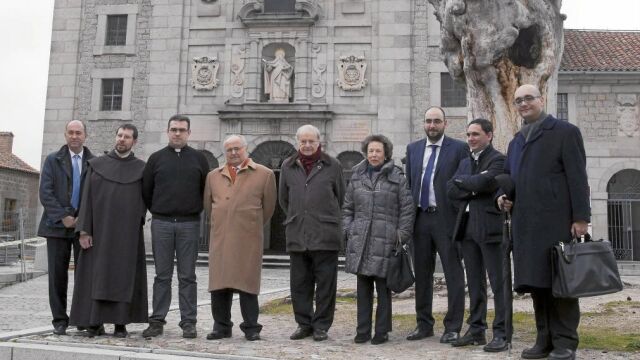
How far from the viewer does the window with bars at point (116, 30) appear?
890 inches

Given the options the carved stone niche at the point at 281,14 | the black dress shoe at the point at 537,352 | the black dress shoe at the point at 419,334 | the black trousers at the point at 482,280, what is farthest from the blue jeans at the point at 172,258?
the carved stone niche at the point at 281,14

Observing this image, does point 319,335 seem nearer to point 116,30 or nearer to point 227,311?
point 227,311

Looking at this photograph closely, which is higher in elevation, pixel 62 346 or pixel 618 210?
pixel 618 210

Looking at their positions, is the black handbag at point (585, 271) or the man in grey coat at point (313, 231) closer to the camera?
the black handbag at point (585, 271)

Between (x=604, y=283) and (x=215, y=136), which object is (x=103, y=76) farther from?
(x=604, y=283)

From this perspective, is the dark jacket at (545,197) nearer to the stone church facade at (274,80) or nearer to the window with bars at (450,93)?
the stone church facade at (274,80)

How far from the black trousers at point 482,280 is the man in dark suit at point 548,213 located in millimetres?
471


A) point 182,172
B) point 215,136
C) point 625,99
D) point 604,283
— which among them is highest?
point 625,99

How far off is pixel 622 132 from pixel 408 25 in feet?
28.1

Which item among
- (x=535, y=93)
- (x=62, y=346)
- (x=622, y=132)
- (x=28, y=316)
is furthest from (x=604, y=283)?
(x=622, y=132)

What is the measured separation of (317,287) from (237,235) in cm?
100

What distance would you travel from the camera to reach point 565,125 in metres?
5.08

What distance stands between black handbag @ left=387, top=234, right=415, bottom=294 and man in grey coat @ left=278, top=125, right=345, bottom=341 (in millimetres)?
673

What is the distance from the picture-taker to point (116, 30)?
22703 mm
